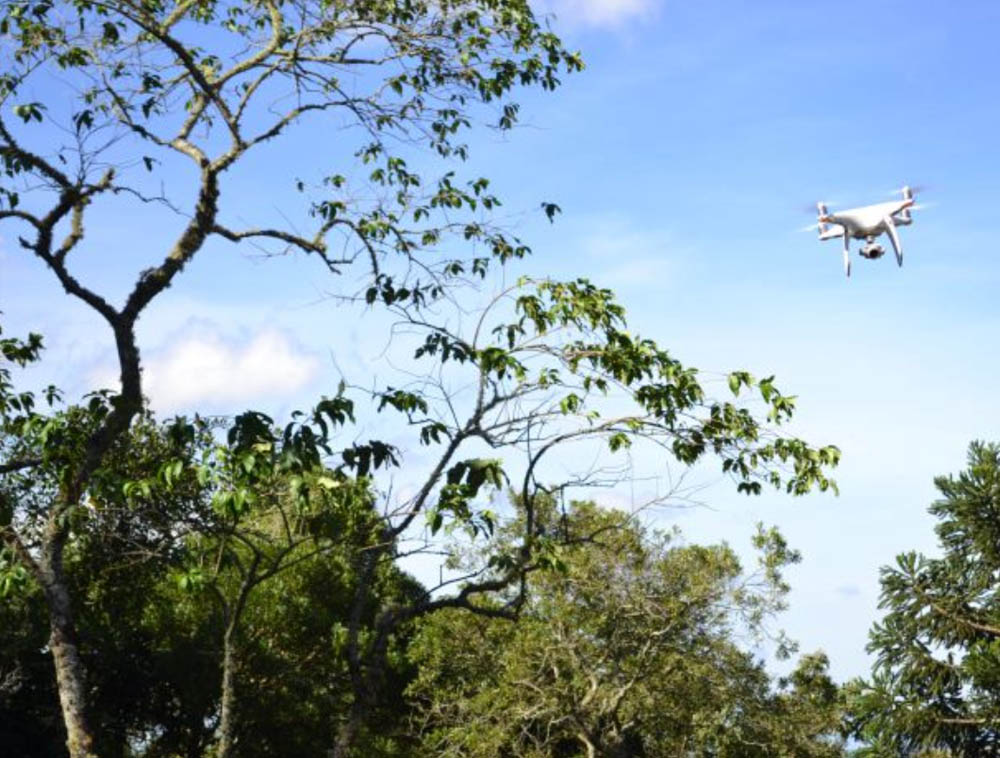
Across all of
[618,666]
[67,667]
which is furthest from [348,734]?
[618,666]

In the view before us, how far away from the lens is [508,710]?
68.8 ft

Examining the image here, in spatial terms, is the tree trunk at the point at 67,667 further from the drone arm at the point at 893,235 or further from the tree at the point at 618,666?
the drone arm at the point at 893,235

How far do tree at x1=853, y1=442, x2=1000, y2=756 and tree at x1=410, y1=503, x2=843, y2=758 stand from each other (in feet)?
23.1

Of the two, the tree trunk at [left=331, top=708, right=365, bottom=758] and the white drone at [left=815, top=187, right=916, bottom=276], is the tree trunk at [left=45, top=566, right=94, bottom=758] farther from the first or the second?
the white drone at [left=815, top=187, right=916, bottom=276]

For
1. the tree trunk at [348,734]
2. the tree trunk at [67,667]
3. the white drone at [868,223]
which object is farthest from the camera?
the white drone at [868,223]

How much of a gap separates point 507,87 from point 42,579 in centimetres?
659

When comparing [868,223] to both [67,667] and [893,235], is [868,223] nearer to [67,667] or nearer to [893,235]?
[893,235]

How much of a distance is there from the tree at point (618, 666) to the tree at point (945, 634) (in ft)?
23.1

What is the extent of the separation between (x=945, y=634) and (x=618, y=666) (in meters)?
8.16

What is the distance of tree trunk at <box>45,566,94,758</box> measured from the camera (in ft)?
36.4

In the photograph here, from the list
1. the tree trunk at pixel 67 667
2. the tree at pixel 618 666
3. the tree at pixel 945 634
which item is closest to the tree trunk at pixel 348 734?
the tree trunk at pixel 67 667

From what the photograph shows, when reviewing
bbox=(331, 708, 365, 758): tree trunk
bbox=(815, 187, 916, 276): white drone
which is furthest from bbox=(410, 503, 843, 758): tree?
bbox=(331, 708, 365, 758): tree trunk

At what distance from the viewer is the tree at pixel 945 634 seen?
13383 millimetres

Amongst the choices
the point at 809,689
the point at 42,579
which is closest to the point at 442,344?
the point at 42,579
